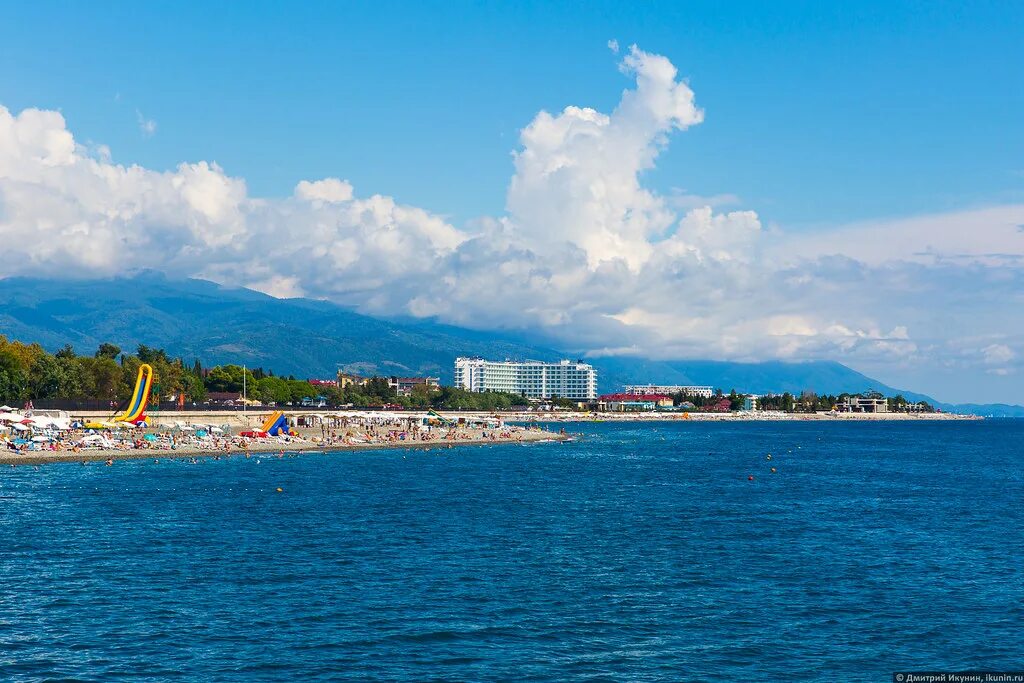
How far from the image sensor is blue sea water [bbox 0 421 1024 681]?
29.3 metres

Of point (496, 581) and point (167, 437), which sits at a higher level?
point (167, 437)

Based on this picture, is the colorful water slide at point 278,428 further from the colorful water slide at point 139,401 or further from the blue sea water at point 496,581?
the blue sea water at point 496,581

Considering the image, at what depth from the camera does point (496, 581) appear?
39.8 meters

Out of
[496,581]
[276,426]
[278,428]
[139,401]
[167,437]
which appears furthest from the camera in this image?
[139,401]

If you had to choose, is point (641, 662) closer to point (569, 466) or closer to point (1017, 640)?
point (1017, 640)

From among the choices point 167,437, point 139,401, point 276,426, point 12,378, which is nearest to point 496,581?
point 167,437

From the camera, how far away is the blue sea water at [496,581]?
1152 inches

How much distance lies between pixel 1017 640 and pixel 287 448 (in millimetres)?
97580

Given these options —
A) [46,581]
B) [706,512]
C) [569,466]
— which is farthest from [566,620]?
[569,466]

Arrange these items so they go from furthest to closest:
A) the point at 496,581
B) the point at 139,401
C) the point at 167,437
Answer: the point at 139,401 < the point at 167,437 < the point at 496,581

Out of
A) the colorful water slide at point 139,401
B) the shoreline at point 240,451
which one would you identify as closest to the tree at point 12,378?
the colorful water slide at point 139,401

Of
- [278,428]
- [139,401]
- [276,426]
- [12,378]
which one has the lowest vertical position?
[278,428]

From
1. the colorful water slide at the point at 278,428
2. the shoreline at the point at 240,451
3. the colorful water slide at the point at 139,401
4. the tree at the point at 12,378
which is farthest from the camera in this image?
the tree at the point at 12,378

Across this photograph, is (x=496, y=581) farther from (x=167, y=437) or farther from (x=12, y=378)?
(x=12, y=378)
